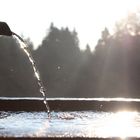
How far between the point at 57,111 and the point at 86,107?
18.9 inches

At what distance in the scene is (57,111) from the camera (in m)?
8.45

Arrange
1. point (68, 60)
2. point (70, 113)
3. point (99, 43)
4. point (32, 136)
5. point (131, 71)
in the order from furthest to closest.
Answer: point (68, 60) → point (99, 43) → point (131, 71) → point (70, 113) → point (32, 136)

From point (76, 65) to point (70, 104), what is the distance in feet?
198

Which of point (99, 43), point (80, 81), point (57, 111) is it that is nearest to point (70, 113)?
point (57, 111)

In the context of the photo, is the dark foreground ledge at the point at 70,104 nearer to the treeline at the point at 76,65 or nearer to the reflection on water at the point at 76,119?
the reflection on water at the point at 76,119

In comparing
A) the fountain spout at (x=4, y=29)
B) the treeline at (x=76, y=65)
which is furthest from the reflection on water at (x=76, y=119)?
the treeline at (x=76, y=65)

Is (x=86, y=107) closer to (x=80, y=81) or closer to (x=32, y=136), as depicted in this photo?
(x=32, y=136)

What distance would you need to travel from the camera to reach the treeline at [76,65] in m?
52.7

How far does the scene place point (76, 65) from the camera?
226ft

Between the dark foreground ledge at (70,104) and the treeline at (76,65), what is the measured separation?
1620 inches

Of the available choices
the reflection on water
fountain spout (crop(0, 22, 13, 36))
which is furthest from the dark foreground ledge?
fountain spout (crop(0, 22, 13, 36))

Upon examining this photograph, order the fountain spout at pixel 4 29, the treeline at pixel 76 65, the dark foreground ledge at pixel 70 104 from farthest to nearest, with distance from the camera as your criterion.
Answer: the treeline at pixel 76 65 < the dark foreground ledge at pixel 70 104 < the fountain spout at pixel 4 29

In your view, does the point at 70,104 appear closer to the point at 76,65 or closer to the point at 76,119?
the point at 76,119

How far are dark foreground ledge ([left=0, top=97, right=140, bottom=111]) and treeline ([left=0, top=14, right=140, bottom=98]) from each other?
41.1 metres
